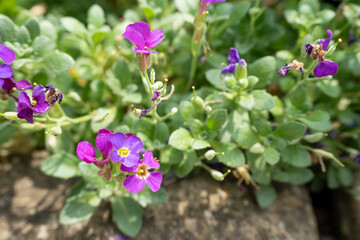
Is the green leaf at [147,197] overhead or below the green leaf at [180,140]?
below

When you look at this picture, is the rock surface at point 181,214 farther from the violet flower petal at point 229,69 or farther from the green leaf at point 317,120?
the violet flower petal at point 229,69

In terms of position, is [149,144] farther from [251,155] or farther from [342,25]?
[342,25]

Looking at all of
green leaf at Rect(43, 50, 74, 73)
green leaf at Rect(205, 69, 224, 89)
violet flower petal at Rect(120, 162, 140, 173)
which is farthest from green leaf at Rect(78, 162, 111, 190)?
green leaf at Rect(205, 69, 224, 89)

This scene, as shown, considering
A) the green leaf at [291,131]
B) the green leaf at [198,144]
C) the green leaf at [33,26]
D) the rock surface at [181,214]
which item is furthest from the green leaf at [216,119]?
the green leaf at [33,26]

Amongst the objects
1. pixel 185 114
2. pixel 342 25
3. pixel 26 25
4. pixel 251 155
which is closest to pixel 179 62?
pixel 185 114

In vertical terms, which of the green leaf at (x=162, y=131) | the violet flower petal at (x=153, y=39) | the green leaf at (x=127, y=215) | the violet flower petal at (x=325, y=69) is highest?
the violet flower petal at (x=153, y=39)

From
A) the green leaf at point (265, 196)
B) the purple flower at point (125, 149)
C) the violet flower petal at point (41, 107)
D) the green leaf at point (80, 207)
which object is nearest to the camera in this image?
the purple flower at point (125, 149)
